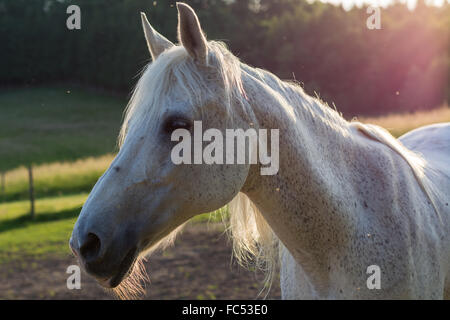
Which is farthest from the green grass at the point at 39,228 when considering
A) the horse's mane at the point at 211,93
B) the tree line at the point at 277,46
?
the tree line at the point at 277,46

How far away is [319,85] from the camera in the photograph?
33031 millimetres

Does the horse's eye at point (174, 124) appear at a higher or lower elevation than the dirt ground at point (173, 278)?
higher

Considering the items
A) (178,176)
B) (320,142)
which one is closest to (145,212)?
(178,176)

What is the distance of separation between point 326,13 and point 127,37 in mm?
17682

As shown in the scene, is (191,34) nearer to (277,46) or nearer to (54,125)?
(277,46)

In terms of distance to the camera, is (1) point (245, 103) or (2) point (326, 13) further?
(2) point (326, 13)

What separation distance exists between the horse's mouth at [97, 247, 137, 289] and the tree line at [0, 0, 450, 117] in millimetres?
29143

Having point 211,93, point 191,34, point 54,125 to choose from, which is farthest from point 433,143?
point 54,125

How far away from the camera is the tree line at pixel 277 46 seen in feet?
109

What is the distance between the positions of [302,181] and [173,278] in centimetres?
560

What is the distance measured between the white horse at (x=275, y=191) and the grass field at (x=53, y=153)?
0.45 metres

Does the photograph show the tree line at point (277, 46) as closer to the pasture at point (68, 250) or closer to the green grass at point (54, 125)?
the green grass at point (54, 125)

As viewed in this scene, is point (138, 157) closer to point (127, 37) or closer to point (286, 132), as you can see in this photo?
point (286, 132)

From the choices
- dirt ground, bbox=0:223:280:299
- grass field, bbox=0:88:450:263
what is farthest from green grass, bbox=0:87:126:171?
dirt ground, bbox=0:223:280:299
